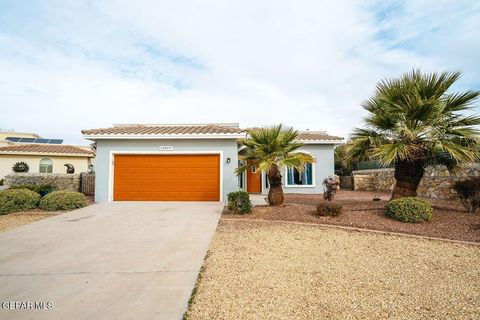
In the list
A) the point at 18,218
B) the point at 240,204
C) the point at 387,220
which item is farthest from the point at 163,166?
the point at 387,220

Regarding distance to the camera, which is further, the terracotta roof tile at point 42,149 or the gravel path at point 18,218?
the terracotta roof tile at point 42,149


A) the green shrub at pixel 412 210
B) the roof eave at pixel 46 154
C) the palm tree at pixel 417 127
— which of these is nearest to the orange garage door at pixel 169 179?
the palm tree at pixel 417 127

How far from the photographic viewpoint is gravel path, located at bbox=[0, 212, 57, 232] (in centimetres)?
758

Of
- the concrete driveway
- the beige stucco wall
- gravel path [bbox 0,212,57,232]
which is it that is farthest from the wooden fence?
the beige stucco wall

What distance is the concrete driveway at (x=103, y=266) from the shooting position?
3.07 metres

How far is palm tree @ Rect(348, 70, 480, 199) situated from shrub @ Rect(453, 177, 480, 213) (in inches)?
27.8

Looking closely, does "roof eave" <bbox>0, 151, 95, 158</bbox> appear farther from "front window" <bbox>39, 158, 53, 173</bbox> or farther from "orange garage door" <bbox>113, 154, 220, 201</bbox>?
"orange garage door" <bbox>113, 154, 220, 201</bbox>

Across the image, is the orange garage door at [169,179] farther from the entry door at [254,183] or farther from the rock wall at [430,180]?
the rock wall at [430,180]

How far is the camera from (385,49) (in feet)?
38.1

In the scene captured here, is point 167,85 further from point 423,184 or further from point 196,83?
point 423,184

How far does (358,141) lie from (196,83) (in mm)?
10919

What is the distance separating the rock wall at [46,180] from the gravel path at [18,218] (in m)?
5.46

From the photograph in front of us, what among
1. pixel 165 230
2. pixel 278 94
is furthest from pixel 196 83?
pixel 165 230

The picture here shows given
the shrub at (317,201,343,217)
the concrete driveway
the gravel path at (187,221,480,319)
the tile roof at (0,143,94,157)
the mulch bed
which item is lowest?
the gravel path at (187,221,480,319)
